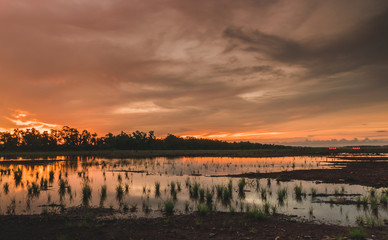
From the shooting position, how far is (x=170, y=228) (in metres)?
12.2

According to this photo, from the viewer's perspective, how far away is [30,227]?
12.2 m

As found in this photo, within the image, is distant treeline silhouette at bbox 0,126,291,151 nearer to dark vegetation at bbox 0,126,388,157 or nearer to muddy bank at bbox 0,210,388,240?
dark vegetation at bbox 0,126,388,157

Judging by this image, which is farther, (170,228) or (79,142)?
(79,142)

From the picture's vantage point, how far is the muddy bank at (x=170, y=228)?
11086 millimetres

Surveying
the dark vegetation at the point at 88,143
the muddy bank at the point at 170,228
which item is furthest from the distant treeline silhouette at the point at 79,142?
the muddy bank at the point at 170,228

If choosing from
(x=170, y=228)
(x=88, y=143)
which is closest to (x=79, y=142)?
(x=88, y=143)

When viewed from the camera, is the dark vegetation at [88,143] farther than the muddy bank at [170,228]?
Yes

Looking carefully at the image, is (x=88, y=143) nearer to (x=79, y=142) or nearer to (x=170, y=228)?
(x=79, y=142)

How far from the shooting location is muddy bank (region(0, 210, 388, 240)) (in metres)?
11.1

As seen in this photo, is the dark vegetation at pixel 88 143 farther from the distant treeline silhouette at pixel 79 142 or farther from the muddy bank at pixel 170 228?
the muddy bank at pixel 170 228

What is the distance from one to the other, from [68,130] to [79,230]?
162076 millimetres

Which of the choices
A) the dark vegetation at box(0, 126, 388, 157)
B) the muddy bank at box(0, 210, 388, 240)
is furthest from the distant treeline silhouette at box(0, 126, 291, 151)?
the muddy bank at box(0, 210, 388, 240)

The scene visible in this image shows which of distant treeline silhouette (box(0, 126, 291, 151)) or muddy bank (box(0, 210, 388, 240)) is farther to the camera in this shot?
distant treeline silhouette (box(0, 126, 291, 151))

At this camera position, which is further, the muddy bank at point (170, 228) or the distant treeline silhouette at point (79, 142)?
the distant treeline silhouette at point (79, 142)
